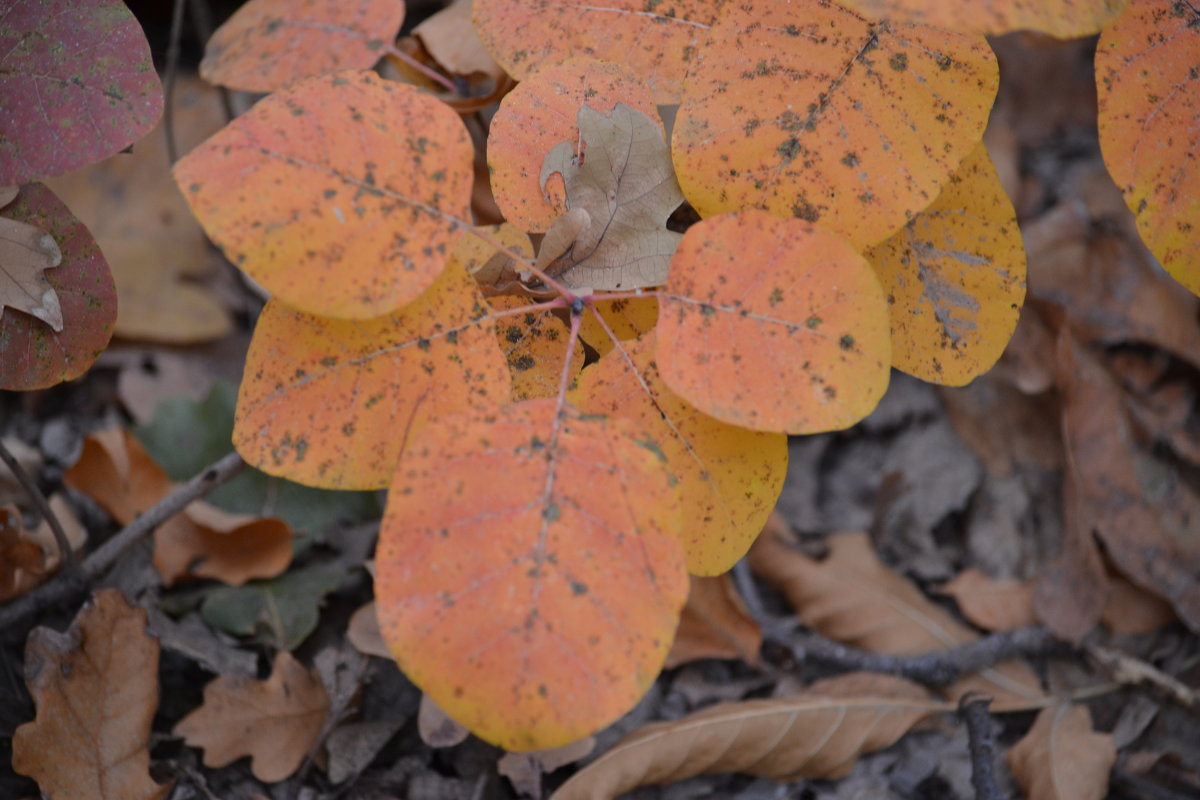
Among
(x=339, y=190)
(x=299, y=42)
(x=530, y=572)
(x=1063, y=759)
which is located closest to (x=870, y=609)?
(x=1063, y=759)

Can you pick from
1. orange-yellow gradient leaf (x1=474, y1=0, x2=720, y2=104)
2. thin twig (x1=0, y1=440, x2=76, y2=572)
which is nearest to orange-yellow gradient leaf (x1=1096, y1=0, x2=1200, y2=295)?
orange-yellow gradient leaf (x1=474, y1=0, x2=720, y2=104)

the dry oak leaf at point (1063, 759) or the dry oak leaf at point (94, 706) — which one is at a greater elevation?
the dry oak leaf at point (94, 706)

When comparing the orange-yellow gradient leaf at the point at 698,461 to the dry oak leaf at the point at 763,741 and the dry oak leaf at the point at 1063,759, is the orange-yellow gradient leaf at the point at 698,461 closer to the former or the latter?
the dry oak leaf at the point at 763,741

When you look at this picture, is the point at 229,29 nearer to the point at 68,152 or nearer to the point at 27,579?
the point at 68,152

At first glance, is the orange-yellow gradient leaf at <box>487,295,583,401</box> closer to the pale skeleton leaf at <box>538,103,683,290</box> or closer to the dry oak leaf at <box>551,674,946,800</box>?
the pale skeleton leaf at <box>538,103,683,290</box>

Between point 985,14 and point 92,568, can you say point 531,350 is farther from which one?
point 92,568

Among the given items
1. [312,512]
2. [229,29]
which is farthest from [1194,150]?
[312,512]

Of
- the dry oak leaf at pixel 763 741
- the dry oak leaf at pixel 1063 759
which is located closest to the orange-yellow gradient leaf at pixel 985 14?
the dry oak leaf at pixel 763 741
